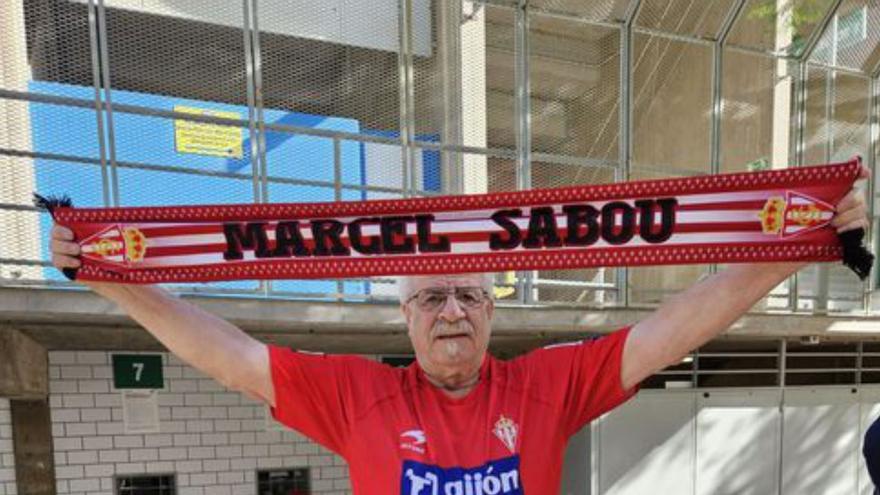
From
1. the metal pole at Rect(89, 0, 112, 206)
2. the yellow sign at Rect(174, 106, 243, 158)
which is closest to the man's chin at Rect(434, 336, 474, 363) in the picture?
the metal pole at Rect(89, 0, 112, 206)

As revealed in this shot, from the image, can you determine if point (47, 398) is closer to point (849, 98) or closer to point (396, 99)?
point (396, 99)

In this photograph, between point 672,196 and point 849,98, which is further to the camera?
point 849,98

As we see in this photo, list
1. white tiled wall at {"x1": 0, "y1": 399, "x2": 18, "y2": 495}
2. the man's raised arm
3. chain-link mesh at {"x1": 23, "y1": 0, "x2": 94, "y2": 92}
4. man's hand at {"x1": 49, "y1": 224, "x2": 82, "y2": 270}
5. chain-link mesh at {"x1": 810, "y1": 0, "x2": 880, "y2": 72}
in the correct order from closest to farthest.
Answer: the man's raised arm < man's hand at {"x1": 49, "y1": 224, "x2": 82, "y2": 270} < chain-link mesh at {"x1": 23, "y1": 0, "x2": 94, "y2": 92} < white tiled wall at {"x1": 0, "y1": 399, "x2": 18, "y2": 495} < chain-link mesh at {"x1": 810, "y1": 0, "x2": 880, "y2": 72}

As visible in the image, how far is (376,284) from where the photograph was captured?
14.1 ft

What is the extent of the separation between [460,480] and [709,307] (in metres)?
0.68

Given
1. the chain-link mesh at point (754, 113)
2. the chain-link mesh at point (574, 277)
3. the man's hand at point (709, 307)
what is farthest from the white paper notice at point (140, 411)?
the chain-link mesh at point (754, 113)

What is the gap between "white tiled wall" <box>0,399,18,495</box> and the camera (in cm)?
413

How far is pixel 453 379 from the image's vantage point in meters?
1.48

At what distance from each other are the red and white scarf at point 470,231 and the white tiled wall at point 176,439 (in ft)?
10.8

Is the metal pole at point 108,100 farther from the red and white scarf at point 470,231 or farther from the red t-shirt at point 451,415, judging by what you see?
the red t-shirt at point 451,415

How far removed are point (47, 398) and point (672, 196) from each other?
14.5 feet

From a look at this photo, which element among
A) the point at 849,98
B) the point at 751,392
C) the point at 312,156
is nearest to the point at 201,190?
the point at 312,156

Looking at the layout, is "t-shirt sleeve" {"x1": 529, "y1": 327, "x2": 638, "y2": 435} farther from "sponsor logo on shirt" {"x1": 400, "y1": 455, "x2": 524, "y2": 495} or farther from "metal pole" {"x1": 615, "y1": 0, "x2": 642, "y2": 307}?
"metal pole" {"x1": 615, "y1": 0, "x2": 642, "y2": 307}

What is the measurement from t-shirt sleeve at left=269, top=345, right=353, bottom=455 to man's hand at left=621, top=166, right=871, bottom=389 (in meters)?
0.70
